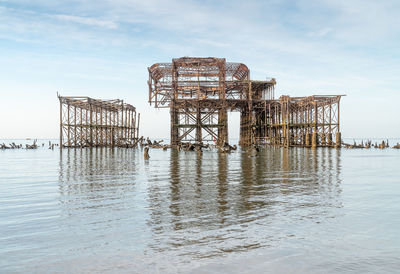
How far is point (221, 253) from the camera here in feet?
25.9

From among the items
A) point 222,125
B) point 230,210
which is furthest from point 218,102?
point 230,210

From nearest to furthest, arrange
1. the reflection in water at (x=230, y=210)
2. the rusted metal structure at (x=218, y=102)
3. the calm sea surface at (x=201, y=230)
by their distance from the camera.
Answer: the calm sea surface at (x=201, y=230), the reflection in water at (x=230, y=210), the rusted metal structure at (x=218, y=102)

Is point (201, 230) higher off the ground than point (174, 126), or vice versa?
point (174, 126)

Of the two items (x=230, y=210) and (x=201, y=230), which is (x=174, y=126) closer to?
(x=230, y=210)

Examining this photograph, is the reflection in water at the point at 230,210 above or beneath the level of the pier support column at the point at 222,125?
beneath

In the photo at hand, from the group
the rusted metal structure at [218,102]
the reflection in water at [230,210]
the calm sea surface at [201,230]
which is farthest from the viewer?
the rusted metal structure at [218,102]

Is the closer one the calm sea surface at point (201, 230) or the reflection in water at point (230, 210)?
the calm sea surface at point (201, 230)

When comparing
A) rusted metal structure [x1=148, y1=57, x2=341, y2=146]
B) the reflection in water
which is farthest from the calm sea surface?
rusted metal structure [x1=148, y1=57, x2=341, y2=146]

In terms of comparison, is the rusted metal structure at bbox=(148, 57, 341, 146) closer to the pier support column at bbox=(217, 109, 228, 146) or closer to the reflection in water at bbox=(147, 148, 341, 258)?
the pier support column at bbox=(217, 109, 228, 146)

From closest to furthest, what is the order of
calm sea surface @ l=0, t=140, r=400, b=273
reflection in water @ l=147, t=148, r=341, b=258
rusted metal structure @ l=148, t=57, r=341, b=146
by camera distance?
calm sea surface @ l=0, t=140, r=400, b=273 < reflection in water @ l=147, t=148, r=341, b=258 < rusted metal structure @ l=148, t=57, r=341, b=146

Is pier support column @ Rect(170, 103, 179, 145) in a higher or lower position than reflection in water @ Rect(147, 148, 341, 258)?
higher

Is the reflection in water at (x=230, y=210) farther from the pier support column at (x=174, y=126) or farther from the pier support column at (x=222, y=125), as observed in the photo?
the pier support column at (x=222, y=125)

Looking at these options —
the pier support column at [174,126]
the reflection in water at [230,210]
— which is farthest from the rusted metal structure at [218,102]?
the reflection in water at [230,210]

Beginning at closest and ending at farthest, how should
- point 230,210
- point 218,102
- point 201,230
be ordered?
point 201,230 < point 230,210 < point 218,102
